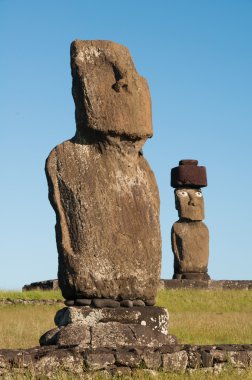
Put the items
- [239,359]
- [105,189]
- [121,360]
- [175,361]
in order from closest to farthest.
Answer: [121,360], [175,361], [239,359], [105,189]

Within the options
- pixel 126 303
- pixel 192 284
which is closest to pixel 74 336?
pixel 126 303

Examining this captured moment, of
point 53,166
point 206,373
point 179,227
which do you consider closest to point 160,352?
point 206,373

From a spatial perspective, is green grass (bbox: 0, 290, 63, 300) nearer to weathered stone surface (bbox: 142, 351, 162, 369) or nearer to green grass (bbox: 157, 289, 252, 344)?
green grass (bbox: 157, 289, 252, 344)

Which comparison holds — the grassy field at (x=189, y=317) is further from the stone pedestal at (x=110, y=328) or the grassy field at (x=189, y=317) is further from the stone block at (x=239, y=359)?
the stone block at (x=239, y=359)

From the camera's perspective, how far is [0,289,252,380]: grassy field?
1636 cm

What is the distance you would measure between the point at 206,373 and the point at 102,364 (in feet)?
3.94

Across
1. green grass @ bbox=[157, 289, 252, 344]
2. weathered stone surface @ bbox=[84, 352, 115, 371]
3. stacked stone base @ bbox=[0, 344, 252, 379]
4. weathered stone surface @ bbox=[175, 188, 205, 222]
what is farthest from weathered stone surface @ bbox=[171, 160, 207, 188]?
weathered stone surface @ bbox=[84, 352, 115, 371]

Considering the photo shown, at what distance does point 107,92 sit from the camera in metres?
11.3

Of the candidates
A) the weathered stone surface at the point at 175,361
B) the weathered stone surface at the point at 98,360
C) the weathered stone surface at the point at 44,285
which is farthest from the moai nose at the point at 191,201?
the weathered stone surface at the point at 98,360

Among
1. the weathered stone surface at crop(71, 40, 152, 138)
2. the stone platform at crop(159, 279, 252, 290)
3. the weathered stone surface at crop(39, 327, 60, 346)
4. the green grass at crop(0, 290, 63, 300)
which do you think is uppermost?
the weathered stone surface at crop(71, 40, 152, 138)

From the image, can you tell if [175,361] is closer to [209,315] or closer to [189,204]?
[209,315]

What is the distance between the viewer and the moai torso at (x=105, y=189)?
11.1 metres

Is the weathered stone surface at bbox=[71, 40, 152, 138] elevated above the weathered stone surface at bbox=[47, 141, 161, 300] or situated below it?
→ above

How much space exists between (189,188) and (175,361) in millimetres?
21862
